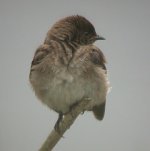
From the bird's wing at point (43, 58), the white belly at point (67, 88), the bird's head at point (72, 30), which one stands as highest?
the bird's head at point (72, 30)

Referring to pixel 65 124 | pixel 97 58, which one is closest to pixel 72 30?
pixel 97 58

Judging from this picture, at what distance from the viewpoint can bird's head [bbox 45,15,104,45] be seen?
Result: 5.87 feet

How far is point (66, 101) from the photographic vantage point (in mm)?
1730

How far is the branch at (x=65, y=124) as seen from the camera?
1.45m

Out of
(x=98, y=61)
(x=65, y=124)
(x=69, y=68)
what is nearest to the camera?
(x=65, y=124)

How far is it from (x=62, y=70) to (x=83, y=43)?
0.46 feet

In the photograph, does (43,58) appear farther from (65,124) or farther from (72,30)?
(65,124)

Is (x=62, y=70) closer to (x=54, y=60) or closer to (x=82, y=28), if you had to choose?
(x=54, y=60)

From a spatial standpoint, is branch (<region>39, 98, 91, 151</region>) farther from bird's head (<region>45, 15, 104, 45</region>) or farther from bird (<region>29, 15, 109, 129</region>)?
bird's head (<region>45, 15, 104, 45</region>)

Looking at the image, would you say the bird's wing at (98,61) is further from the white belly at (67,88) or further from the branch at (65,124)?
the branch at (65,124)

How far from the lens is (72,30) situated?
5.88ft

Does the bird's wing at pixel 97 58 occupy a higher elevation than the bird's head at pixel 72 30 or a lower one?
lower

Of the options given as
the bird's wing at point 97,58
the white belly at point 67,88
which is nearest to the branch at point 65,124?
the white belly at point 67,88

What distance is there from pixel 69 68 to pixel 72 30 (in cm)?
15
